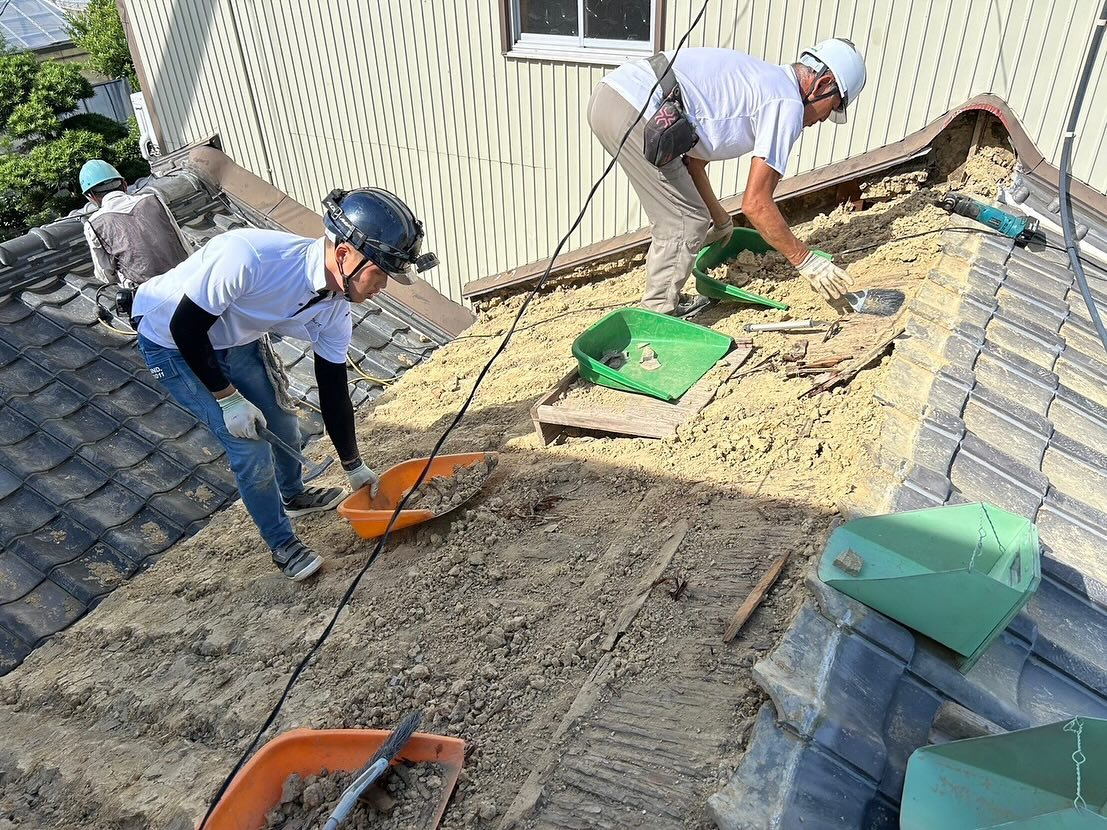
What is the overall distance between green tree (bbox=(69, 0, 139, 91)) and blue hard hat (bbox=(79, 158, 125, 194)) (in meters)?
20.3

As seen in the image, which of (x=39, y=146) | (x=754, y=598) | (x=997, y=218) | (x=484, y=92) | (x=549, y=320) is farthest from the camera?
(x=39, y=146)

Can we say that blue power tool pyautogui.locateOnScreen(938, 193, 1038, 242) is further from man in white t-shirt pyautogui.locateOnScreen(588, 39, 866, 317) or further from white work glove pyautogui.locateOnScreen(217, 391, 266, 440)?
white work glove pyautogui.locateOnScreen(217, 391, 266, 440)

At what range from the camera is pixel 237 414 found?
3.26 m

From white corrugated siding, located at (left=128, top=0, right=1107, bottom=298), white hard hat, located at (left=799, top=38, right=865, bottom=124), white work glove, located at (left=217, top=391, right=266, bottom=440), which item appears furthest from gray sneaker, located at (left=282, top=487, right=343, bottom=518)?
white corrugated siding, located at (left=128, top=0, right=1107, bottom=298)

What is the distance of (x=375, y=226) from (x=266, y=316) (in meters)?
0.69

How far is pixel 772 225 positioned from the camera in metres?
3.91

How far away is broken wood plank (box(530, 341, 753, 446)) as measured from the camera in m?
3.64

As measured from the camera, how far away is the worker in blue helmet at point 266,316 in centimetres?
299

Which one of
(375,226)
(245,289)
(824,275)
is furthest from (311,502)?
(824,275)

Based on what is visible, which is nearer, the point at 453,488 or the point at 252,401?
the point at 453,488

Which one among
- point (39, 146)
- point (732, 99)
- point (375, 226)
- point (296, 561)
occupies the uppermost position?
point (732, 99)

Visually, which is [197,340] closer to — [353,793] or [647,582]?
[353,793]

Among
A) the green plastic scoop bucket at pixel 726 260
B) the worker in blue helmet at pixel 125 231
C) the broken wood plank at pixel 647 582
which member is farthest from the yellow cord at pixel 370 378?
the broken wood plank at pixel 647 582

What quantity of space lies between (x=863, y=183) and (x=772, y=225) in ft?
6.39
